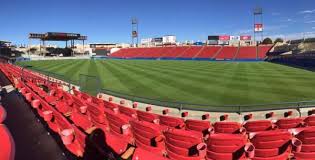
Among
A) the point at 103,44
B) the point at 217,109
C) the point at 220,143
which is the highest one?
the point at 103,44

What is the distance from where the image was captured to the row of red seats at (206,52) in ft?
275

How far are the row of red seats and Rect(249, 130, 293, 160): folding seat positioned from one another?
255ft

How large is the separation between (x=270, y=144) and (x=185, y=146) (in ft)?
5.58

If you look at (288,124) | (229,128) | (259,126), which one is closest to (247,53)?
(288,124)

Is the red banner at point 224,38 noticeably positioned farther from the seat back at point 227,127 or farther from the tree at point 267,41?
the seat back at point 227,127

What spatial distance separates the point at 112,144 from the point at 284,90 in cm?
2111

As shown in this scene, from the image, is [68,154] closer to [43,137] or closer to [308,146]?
[43,137]

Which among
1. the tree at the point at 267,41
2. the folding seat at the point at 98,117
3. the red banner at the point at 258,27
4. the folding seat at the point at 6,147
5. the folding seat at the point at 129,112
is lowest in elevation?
the folding seat at the point at 129,112

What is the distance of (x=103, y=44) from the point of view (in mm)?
193375

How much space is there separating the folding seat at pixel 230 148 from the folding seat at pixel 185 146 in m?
0.20

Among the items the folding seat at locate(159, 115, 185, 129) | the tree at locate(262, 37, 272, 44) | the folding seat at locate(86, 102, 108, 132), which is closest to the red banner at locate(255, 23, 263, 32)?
the tree at locate(262, 37, 272, 44)

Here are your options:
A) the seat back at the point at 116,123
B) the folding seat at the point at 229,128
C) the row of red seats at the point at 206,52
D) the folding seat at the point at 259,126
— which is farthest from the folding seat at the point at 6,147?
the row of red seats at the point at 206,52

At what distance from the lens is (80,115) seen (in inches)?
267

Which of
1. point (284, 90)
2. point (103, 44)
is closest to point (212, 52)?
point (284, 90)
